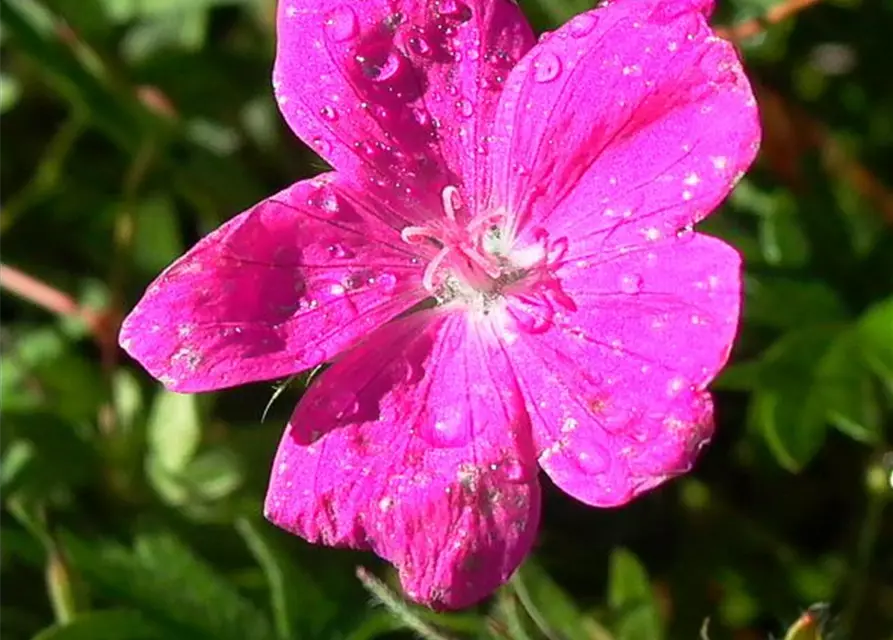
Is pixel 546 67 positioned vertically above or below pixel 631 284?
above

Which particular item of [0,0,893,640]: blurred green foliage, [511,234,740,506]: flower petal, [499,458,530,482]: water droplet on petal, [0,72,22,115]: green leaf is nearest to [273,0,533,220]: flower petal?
[511,234,740,506]: flower petal

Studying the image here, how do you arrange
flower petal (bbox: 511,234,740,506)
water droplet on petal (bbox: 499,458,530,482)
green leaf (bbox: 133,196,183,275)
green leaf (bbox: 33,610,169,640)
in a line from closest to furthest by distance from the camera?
flower petal (bbox: 511,234,740,506) → water droplet on petal (bbox: 499,458,530,482) → green leaf (bbox: 33,610,169,640) → green leaf (bbox: 133,196,183,275)

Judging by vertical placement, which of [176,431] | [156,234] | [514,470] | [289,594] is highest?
[514,470]

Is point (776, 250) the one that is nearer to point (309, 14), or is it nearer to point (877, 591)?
point (877, 591)

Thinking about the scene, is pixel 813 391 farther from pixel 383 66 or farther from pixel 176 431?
pixel 176 431

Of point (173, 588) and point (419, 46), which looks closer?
point (419, 46)

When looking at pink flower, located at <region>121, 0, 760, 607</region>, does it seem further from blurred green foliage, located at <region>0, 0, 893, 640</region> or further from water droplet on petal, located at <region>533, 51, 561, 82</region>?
blurred green foliage, located at <region>0, 0, 893, 640</region>

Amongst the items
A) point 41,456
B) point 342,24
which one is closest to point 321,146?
point 342,24
